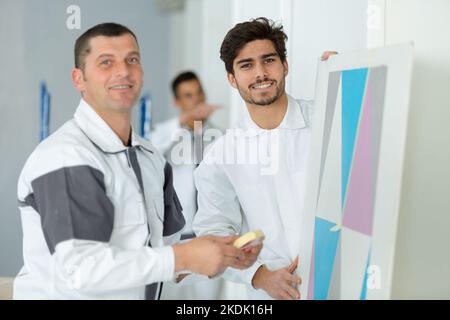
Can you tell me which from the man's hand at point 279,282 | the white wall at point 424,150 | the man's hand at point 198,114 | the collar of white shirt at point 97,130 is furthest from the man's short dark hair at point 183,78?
the collar of white shirt at point 97,130

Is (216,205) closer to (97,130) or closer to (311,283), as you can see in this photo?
(311,283)

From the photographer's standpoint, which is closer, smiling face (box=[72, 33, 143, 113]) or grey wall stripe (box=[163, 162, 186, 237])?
smiling face (box=[72, 33, 143, 113])

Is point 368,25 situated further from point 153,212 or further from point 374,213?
point 153,212

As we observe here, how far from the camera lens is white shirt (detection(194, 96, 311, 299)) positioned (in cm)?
182

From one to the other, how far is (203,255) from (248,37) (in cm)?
74

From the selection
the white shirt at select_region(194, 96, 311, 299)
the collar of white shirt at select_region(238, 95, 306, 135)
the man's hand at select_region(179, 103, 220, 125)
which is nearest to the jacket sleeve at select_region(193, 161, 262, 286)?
the white shirt at select_region(194, 96, 311, 299)

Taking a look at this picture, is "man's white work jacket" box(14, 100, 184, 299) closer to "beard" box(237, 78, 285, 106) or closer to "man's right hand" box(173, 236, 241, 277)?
"man's right hand" box(173, 236, 241, 277)

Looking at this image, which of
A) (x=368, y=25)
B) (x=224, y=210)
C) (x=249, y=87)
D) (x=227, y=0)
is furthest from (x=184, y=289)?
(x=227, y=0)

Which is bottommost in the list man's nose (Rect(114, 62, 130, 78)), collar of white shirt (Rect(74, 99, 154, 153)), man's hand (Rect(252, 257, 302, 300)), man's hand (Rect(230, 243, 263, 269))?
man's hand (Rect(252, 257, 302, 300))

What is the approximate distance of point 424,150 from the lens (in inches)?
74.1

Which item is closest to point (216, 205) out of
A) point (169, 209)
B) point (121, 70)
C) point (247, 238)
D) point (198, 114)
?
point (169, 209)

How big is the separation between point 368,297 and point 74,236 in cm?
71

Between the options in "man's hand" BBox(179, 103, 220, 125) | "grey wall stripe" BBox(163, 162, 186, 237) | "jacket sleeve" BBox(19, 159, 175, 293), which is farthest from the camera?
"man's hand" BBox(179, 103, 220, 125)

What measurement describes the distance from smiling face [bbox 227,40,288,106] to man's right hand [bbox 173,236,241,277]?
57 centimetres
